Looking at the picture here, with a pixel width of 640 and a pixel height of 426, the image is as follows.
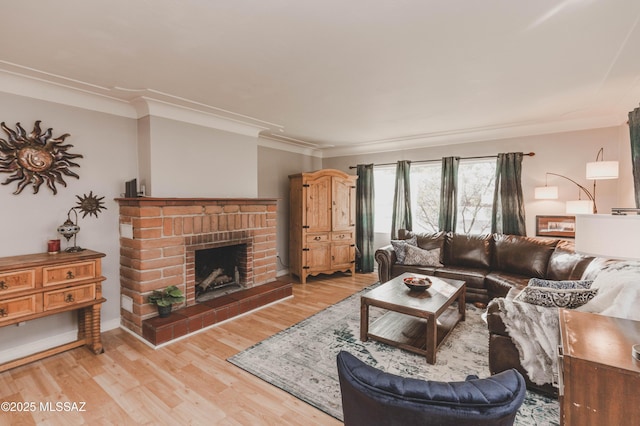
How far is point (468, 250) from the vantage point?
4.40 meters

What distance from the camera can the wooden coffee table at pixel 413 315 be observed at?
256cm

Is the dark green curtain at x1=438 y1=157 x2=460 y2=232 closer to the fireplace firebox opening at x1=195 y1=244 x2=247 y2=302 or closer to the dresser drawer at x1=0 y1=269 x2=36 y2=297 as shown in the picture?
the fireplace firebox opening at x1=195 y1=244 x2=247 y2=302

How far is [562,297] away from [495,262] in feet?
7.52

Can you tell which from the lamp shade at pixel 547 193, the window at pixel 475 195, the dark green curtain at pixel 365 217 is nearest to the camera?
the lamp shade at pixel 547 193

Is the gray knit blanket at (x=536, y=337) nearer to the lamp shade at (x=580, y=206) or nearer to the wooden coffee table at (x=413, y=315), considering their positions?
the wooden coffee table at (x=413, y=315)

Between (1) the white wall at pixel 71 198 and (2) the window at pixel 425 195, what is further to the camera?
(2) the window at pixel 425 195

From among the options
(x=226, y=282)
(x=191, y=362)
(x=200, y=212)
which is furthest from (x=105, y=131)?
(x=191, y=362)

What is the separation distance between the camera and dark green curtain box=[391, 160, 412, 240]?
5.30 m

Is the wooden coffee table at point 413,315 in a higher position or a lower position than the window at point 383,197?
lower

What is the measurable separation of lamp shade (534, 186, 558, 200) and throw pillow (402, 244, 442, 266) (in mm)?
1524

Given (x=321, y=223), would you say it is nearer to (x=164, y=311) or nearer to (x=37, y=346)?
(x=164, y=311)

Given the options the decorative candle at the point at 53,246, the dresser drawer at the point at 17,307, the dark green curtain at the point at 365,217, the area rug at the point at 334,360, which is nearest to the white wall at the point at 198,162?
the decorative candle at the point at 53,246

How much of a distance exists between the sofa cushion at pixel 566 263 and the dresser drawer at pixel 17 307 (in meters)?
5.16

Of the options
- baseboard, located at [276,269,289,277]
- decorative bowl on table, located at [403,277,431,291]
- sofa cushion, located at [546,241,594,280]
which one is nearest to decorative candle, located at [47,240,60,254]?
baseboard, located at [276,269,289,277]
